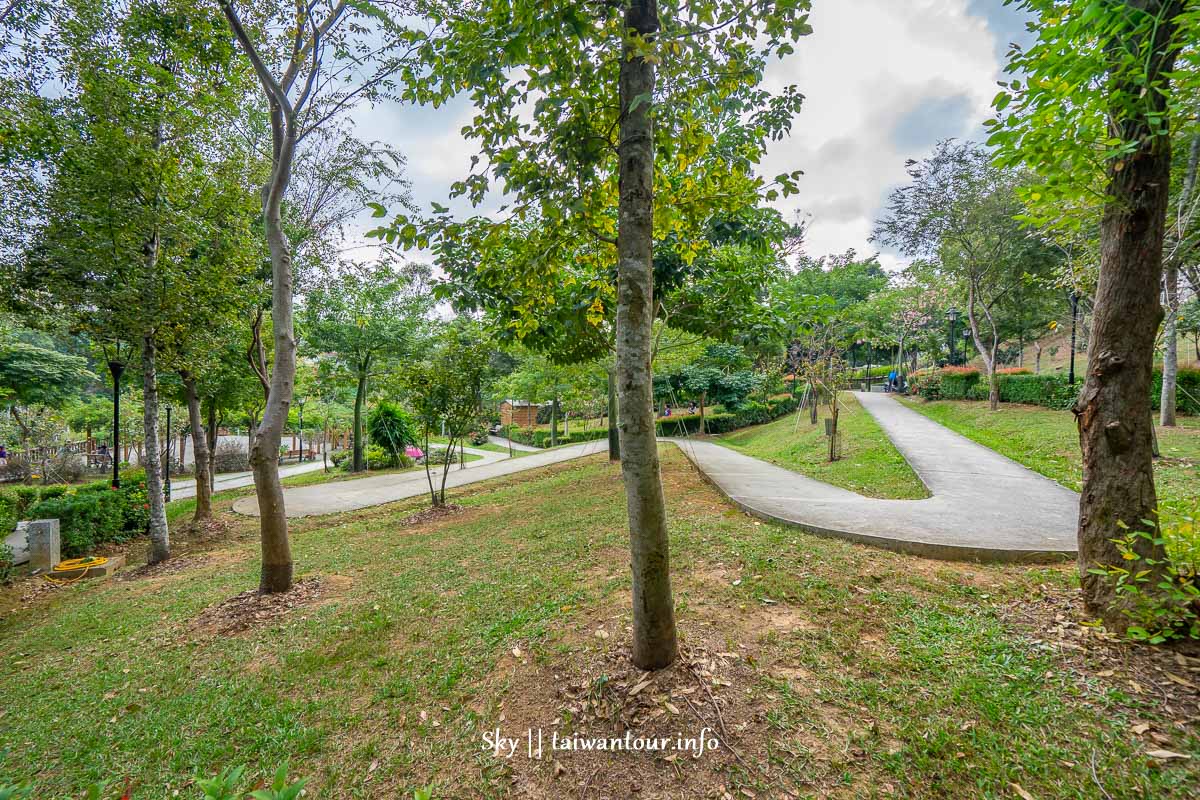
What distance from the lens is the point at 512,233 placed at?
3197 millimetres

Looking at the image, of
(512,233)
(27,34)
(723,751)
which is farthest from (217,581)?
A: (27,34)

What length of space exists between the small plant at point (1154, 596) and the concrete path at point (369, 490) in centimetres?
1154

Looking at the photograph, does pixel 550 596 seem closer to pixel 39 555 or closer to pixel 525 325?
pixel 525 325

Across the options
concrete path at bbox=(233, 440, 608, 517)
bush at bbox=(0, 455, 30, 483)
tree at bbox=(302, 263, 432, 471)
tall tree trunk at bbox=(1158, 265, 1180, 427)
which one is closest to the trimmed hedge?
concrete path at bbox=(233, 440, 608, 517)

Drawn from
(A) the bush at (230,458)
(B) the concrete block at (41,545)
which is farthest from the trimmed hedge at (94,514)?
(A) the bush at (230,458)

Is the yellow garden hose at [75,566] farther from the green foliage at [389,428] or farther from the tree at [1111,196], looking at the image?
the green foliage at [389,428]

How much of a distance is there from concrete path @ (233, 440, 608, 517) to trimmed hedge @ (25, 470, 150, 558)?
191 cm

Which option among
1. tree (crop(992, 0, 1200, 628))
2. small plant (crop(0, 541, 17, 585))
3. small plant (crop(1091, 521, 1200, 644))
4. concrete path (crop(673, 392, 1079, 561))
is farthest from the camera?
small plant (crop(0, 541, 17, 585))

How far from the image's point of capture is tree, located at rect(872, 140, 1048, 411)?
13625 millimetres

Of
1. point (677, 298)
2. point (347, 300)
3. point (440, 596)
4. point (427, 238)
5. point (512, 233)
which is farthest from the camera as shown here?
point (347, 300)

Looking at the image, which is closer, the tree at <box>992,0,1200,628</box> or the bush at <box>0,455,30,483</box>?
the tree at <box>992,0,1200,628</box>

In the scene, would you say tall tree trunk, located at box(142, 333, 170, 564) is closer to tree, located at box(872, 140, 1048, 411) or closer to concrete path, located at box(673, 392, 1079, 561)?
concrete path, located at box(673, 392, 1079, 561)

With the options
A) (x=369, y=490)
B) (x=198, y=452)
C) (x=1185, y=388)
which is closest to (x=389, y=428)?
(x=369, y=490)

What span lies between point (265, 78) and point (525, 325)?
154 inches
